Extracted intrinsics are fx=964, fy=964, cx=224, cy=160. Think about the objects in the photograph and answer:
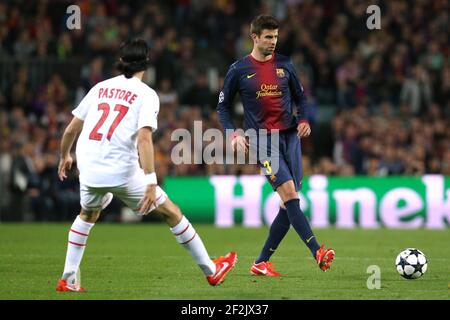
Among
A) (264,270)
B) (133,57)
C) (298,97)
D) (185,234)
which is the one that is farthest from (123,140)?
(298,97)

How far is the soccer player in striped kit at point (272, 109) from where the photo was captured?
1001 cm

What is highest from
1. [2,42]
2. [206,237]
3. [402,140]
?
[2,42]

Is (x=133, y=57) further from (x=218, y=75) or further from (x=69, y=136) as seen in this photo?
(x=218, y=75)

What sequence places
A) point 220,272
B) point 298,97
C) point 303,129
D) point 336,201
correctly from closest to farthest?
point 220,272
point 303,129
point 298,97
point 336,201

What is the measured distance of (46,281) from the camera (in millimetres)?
9508

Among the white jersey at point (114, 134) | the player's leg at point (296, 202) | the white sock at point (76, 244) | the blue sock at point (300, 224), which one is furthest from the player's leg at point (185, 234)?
the blue sock at point (300, 224)

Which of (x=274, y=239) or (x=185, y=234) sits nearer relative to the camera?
(x=185, y=234)

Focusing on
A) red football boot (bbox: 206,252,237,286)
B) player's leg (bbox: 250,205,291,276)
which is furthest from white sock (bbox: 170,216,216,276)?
player's leg (bbox: 250,205,291,276)

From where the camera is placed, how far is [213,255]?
12.8m

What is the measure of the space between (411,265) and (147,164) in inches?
125

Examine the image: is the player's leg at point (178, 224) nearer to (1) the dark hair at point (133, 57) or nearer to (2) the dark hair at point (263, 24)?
(1) the dark hair at point (133, 57)

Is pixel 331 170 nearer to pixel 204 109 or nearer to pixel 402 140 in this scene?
pixel 402 140

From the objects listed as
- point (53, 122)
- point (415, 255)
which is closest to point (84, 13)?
point (53, 122)
